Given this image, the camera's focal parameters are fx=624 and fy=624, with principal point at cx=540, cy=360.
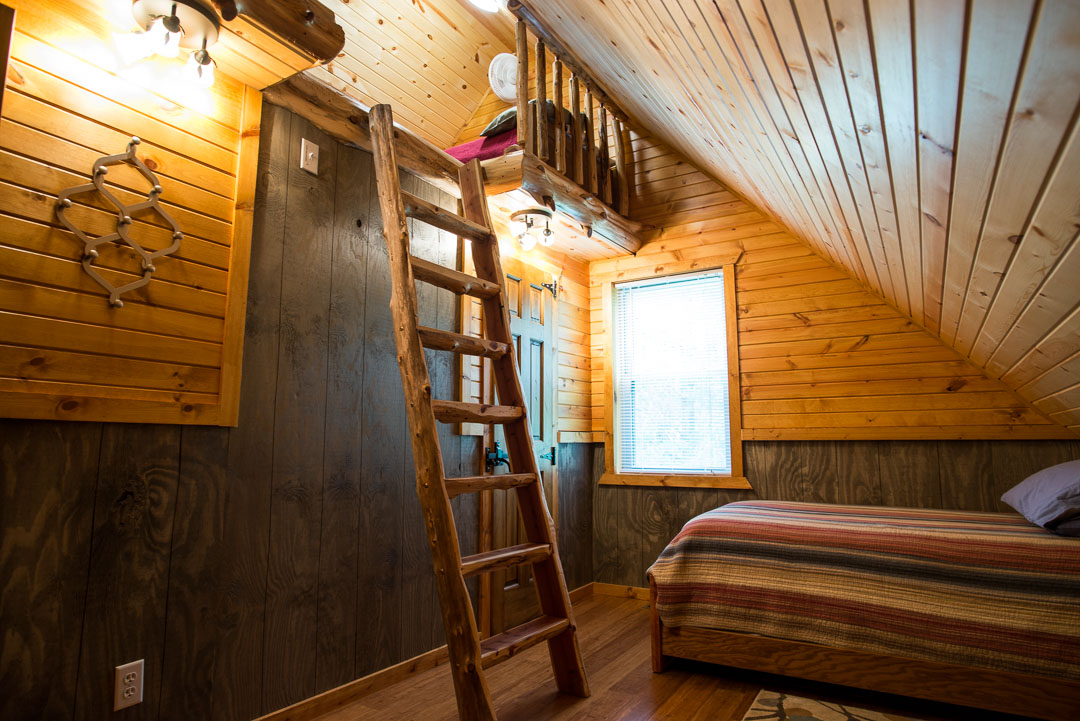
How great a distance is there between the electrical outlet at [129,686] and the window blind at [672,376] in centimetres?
293

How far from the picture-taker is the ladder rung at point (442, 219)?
2229mm

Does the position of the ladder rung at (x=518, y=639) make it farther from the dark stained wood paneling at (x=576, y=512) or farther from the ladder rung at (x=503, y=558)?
the dark stained wood paneling at (x=576, y=512)

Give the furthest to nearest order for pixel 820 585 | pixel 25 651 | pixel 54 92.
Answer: pixel 820 585
pixel 54 92
pixel 25 651

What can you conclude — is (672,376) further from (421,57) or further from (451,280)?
(421,57)

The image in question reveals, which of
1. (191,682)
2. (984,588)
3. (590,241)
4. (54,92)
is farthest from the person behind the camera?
(590,241)

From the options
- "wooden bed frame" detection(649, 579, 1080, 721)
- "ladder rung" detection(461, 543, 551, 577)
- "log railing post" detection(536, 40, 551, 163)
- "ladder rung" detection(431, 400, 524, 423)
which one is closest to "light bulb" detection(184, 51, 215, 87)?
"ladder rung" detection(431, 400, 524, 423)

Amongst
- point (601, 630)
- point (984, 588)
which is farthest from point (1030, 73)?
point (601, 630)

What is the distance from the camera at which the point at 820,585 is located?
2311 millimetres

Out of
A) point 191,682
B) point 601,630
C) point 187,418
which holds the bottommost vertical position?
point 601,630

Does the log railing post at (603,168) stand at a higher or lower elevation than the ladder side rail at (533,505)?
higher

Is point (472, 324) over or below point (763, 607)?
over

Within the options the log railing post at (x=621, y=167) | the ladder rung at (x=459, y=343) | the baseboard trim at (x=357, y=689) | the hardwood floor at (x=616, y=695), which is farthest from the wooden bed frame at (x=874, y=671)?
the log railing post at (x=621, y=167)

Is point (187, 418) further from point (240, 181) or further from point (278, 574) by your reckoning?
point (240, 181)

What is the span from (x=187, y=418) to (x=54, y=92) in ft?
3.17
